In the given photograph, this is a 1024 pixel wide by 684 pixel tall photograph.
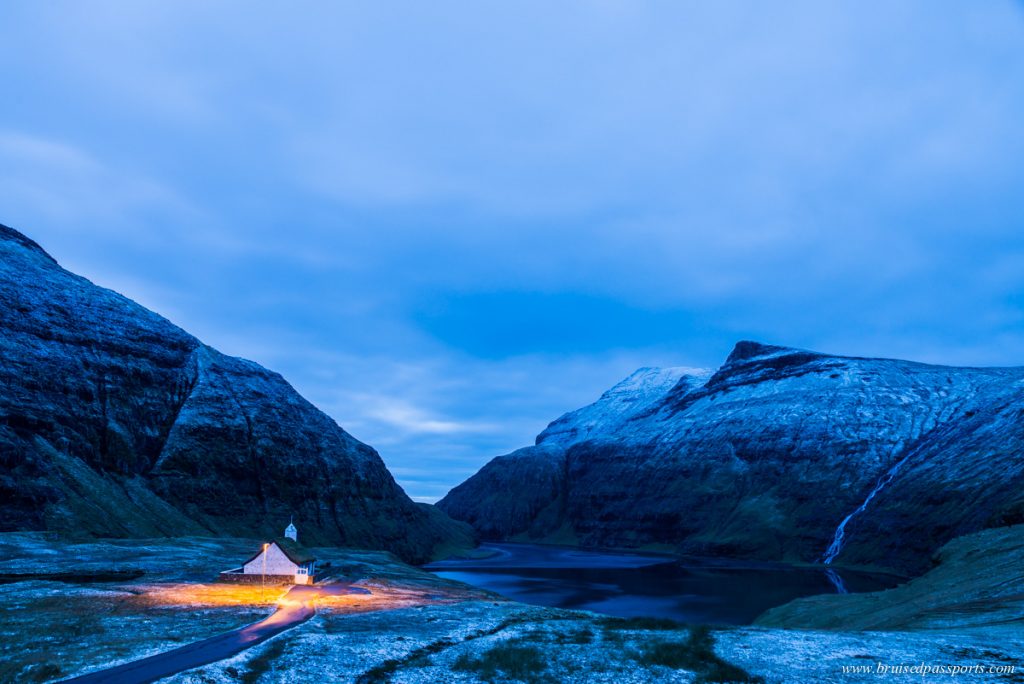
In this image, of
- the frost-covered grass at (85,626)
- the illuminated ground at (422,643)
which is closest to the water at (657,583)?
the illuminated ground at (422,643)

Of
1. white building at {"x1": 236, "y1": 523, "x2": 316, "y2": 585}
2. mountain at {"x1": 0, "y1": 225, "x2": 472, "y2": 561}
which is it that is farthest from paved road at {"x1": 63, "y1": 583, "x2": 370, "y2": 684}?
mountain at {"x1": 0, "y1": 225, "x2": 472, "y2": 561}

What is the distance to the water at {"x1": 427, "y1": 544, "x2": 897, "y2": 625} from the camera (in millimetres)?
91812

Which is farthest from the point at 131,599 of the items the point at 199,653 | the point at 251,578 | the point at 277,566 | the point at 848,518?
the point at 848,518

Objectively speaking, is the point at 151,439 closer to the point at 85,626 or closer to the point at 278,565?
the point at 278,565

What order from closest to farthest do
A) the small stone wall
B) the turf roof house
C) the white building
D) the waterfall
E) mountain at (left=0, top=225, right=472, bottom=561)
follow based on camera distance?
the small stone wall
the turf roof house
the white building
mountain at (left=0, top=225, right=472, bottom=561)
the waterfall

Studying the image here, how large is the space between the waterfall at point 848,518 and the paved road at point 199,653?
151 meters

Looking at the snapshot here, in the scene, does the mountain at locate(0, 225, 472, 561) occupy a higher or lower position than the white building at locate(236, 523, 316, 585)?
higher

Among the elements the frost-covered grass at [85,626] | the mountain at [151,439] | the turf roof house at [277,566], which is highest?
the mountain at [151,439]

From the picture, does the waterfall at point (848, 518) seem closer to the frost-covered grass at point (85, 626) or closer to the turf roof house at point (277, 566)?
the turf roof house at point (277, 566)

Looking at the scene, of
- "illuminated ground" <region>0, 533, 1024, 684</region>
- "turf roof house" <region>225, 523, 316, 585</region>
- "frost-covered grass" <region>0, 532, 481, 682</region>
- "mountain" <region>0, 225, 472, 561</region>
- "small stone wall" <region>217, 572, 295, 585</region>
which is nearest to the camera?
"illuminated ground" <region>0, 533, 1024, 684</region>

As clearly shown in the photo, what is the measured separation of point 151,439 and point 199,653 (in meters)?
121

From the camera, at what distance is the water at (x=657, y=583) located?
91812 mm

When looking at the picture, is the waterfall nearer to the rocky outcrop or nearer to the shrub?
the rocky outcrop

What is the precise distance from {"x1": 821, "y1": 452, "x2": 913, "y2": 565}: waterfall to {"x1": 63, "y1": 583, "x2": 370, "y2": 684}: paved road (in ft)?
496
